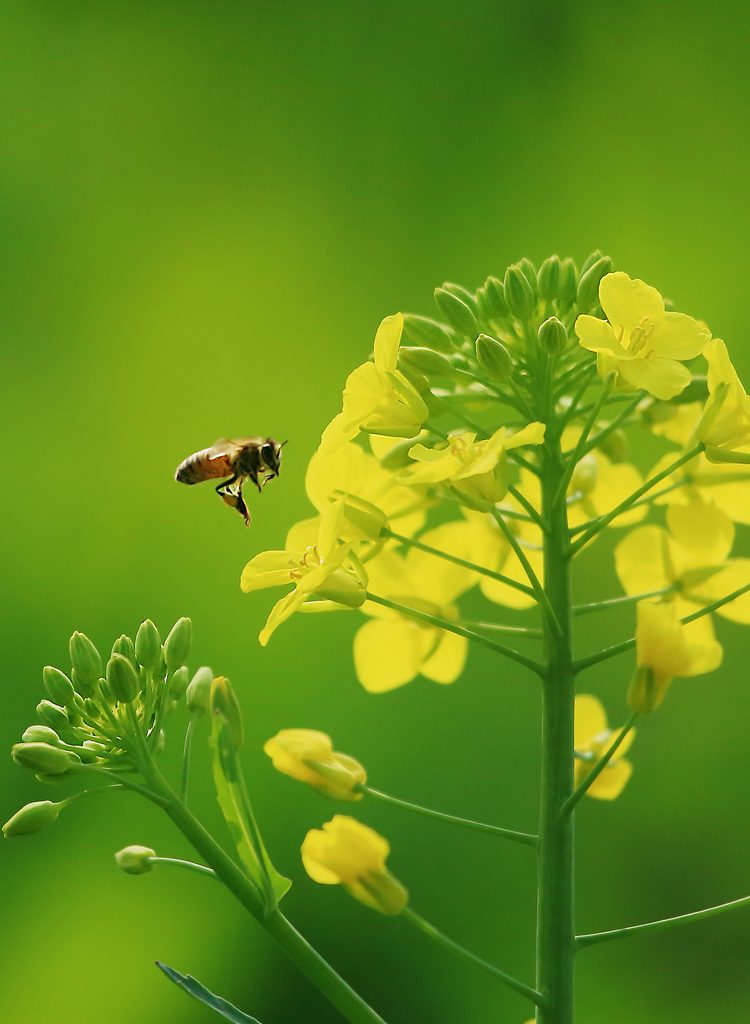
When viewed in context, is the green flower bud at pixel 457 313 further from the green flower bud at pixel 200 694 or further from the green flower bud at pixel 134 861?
the green flower bud at pixel 134 861

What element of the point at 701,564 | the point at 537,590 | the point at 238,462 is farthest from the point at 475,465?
the point at 238,462

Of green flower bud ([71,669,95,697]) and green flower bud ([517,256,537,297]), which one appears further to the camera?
green flower bud ([517,256,537,297])

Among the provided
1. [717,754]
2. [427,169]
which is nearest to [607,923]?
[717,754]

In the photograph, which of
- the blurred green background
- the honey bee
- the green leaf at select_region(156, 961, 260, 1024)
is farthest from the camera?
the blurred green background

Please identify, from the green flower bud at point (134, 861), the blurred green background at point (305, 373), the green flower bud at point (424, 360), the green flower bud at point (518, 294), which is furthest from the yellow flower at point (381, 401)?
the blurred green background at point (305, 373)

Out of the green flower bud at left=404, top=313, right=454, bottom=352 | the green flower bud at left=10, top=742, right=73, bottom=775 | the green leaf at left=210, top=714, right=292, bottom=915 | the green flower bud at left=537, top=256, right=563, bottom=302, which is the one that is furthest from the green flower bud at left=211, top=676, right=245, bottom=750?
the green flower bud at left=537, top=256, right=563, bottom=302

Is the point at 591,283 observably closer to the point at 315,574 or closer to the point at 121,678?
the point at 315,574

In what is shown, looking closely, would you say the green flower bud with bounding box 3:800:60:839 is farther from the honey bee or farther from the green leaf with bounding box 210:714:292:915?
the honey bee
